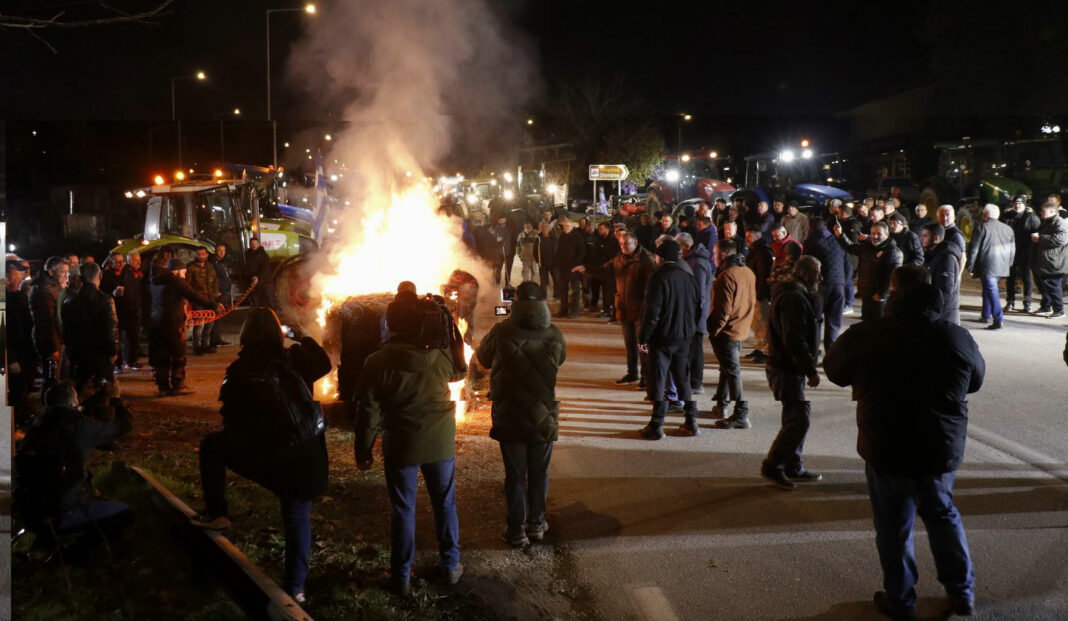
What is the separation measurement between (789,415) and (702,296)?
10.6 feet

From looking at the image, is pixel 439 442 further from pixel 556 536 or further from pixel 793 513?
pixel 793 513

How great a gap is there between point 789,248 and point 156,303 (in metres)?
7.65

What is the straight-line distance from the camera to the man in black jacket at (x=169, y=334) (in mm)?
10406

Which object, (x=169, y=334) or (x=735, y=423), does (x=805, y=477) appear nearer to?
(x=735, y=423)

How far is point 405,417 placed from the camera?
484cm

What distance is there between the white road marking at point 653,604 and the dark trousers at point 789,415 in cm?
202

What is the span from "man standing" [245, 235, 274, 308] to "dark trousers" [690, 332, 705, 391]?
29.6ft

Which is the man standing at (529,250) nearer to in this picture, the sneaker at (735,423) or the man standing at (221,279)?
the man standing at (221,279)

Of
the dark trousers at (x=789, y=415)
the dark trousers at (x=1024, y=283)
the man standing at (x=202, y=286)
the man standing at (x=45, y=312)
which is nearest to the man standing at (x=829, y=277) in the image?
the dark trousers at (x=789, y=415)

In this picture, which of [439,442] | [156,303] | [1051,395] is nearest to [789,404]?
[439,442]

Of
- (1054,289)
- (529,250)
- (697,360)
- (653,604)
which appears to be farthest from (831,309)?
(529,250)

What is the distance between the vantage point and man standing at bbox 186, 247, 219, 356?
40.6ft

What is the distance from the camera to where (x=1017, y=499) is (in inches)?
240

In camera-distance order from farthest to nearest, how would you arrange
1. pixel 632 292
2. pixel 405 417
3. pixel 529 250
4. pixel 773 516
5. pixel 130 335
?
pixel 529 250, pixel 130 335, pixel 632 292, pixel 773 516, pixel 405 417
